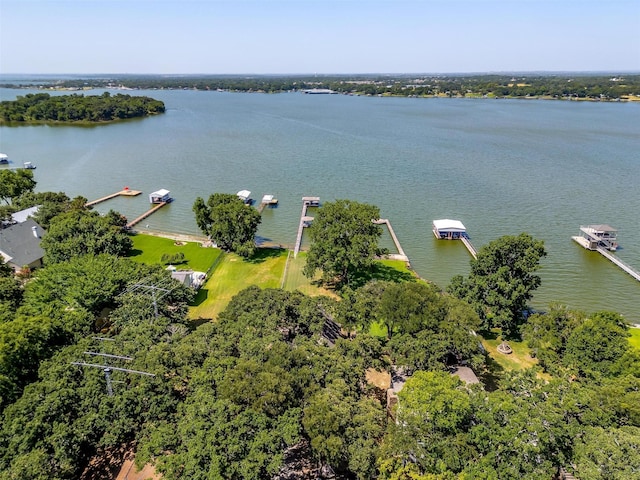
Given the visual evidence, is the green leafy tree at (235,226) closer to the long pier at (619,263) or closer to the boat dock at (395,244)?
the boat dock at (395,244)

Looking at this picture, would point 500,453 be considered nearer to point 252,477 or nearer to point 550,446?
point 550,446

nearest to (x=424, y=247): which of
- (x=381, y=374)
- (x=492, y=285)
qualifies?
(x=492, y=285)

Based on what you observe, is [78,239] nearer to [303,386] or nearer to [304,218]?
[304,218]

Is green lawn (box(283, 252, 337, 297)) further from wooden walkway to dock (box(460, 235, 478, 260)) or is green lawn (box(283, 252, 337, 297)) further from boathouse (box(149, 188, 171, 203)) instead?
boathouse (box(149, 188, 171, 203))

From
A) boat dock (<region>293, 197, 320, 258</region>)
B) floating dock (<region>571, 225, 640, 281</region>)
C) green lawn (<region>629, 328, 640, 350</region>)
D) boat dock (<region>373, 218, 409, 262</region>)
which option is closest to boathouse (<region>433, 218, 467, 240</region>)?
boat dock (<region>373, 218, 409, 262</region>)

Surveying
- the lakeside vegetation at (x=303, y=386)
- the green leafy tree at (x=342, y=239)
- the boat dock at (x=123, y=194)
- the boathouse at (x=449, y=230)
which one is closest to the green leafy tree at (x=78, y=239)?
the lakeside vegetation at (x=303, y=386)

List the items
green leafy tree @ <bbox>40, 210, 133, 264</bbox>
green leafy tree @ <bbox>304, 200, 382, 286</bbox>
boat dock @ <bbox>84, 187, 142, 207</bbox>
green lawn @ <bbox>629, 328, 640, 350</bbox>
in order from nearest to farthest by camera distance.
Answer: green lawn @ <bbox>629, 328, 640, 350</bbox>, green leafy tree @ <bbox>40, 210, 133, 264</bbox>, green leafy tree @ <bbox>304, 200, 382, 286</bbox>, boat dock @ <bbox>84, 187, 142, 207</bbox>

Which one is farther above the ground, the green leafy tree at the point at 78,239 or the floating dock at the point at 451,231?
the green leafy tree at the point at 78,239
